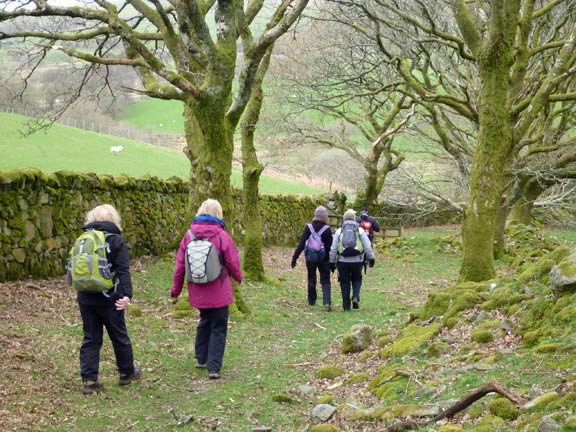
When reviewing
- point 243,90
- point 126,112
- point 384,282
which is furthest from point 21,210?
point 126,112

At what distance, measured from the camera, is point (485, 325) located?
261 inches

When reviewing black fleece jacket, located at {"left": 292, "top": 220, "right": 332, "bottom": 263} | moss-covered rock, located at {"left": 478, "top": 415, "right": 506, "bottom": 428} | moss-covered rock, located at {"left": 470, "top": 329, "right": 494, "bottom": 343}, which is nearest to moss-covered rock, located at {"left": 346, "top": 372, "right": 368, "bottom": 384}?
moss-covered rock, located at {"left": 470, "top": 329, "right": 494, "bottom": 343}

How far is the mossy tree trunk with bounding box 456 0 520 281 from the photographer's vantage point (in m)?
9.55

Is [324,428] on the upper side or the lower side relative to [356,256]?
lower

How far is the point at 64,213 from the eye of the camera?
11.3m

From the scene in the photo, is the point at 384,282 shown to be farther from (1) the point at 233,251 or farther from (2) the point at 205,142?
(1) the point at 233,251

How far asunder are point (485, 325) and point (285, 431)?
2705mm

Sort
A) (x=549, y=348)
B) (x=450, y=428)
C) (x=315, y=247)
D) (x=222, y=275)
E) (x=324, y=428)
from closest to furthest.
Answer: (x=450, y=428) < (x=324, y=428) < (x=549, y=348) < (x=222, y=275) < (x=315, y=247)

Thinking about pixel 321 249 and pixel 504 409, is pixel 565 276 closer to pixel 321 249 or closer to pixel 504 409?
Answer: pixel 504 409

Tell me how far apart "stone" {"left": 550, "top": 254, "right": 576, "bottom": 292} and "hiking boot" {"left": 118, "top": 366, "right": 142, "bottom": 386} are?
4360 mm

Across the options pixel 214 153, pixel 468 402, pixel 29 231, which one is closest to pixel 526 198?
pixel 214 153

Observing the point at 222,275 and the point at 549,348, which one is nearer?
the point at 549,348

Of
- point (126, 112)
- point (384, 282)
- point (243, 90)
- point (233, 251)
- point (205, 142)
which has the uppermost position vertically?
point (126, 112)

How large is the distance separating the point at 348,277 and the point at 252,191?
13.8 ft
